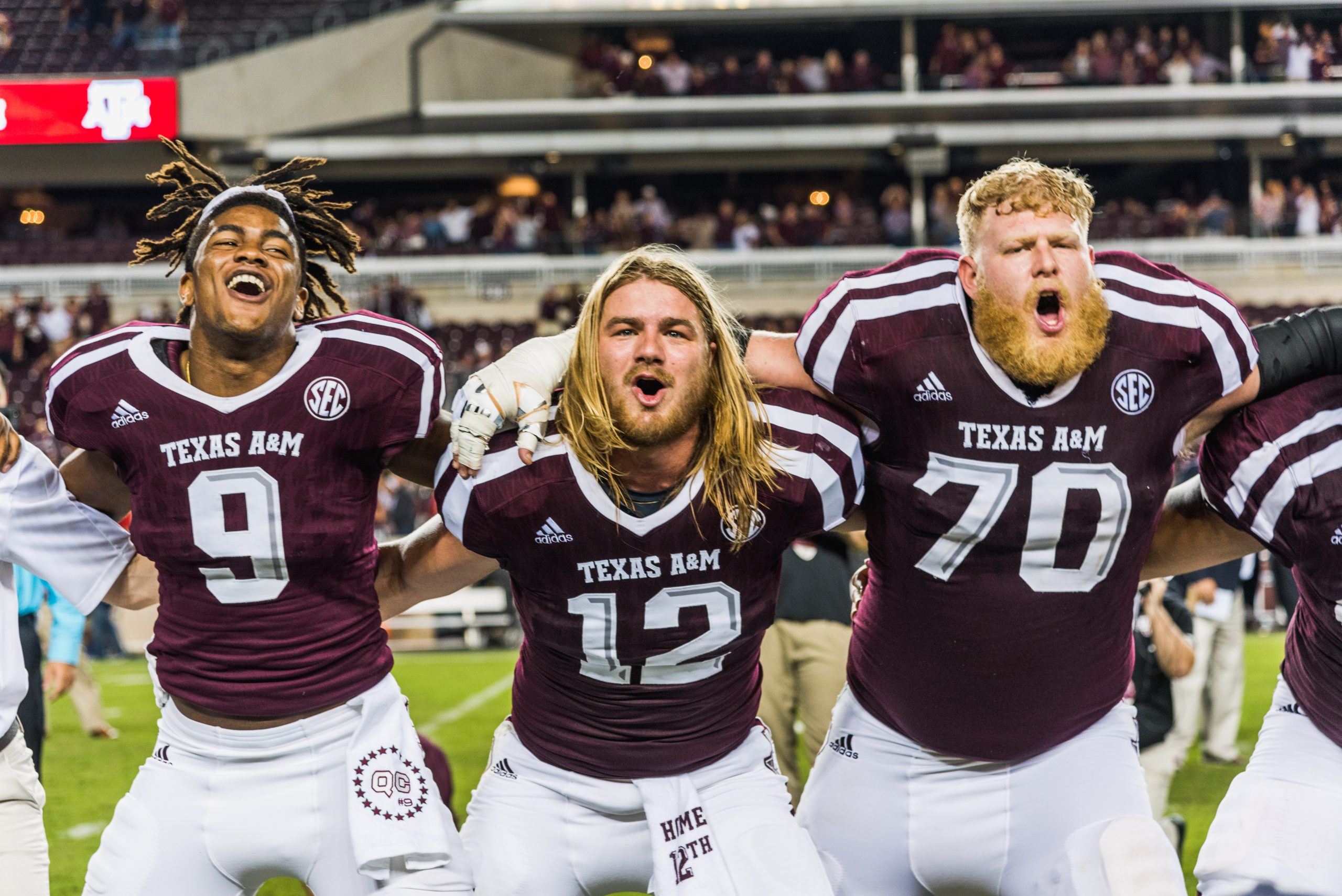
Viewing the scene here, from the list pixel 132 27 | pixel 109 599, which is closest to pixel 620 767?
pixel 109 599

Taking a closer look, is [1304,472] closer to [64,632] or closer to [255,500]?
[255,500]

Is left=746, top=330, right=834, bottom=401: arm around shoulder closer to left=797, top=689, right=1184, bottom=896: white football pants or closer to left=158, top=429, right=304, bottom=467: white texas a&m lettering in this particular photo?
left=797, top=689, right=1184, bottom=896: white football pants

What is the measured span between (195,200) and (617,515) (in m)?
1.42

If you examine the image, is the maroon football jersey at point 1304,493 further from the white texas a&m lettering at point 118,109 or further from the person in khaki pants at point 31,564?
the white texas a&m lettering at point 118,109

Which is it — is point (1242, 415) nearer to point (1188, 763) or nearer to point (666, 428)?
point (666, 428)

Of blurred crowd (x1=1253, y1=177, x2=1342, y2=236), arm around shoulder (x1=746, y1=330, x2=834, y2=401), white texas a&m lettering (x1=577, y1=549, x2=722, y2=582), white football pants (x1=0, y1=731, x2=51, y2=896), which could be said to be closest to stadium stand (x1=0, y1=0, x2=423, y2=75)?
blurred crowd (x1=1253, y1=177, x2=1342, y2=236)

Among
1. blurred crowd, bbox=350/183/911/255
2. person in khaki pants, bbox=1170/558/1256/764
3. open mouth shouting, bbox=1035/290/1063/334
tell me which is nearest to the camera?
open mouth shouting, bbox=1035/290/1063/334

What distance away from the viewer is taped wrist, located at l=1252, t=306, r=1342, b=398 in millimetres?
2871

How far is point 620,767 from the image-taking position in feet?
9.63

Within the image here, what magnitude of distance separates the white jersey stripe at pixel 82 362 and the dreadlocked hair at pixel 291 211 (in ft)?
0.75

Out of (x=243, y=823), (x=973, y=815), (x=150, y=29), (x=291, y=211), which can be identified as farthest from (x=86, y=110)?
(x=973, y=815)

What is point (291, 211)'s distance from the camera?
3.19 metres

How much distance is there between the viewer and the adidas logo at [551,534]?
9.41 ft

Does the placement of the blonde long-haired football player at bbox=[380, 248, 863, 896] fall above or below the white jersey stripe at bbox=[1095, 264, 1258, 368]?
below
